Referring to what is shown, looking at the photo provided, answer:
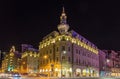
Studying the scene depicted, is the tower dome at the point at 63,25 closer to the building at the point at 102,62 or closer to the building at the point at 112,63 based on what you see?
the building at the point at 102,62

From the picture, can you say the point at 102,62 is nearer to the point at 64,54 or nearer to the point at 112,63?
the point at 112,63

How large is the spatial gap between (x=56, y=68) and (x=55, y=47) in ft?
29.1

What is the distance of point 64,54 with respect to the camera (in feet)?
316

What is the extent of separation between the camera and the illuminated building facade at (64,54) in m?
95.9

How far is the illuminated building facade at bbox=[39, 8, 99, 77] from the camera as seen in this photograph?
9594 centimetres

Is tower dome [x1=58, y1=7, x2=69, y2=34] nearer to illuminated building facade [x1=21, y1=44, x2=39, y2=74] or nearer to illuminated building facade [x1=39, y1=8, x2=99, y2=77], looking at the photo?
illuminated building facade [x1=39, y1=8, x2=99, y2=77]

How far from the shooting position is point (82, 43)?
11012 centimetres

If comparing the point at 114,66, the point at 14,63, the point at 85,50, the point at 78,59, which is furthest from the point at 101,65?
the point at 14,63

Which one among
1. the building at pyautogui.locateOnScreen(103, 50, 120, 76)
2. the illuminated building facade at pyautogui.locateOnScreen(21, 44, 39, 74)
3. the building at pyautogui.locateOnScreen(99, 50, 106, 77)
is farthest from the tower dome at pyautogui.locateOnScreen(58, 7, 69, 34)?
the building at pyautogui.locateOnScreen(103, 50, 120, 76)

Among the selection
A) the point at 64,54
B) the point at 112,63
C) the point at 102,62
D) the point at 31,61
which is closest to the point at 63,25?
the point at 64,54

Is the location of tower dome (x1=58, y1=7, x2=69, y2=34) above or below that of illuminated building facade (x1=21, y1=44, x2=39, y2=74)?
above

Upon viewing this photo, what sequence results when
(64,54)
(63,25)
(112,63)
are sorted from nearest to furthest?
(64,54) < (63,25) < (112,63)

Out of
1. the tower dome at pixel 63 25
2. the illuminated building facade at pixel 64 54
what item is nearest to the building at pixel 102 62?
the illuminated building facade at pixel 64 54

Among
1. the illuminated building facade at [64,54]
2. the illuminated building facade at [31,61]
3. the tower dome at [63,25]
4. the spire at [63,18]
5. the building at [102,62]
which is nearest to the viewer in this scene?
the illuminated building facade at [64,54]
